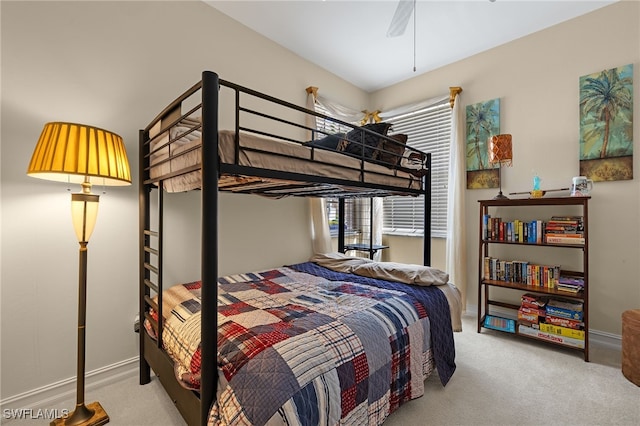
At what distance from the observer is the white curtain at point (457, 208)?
3127 millimetres

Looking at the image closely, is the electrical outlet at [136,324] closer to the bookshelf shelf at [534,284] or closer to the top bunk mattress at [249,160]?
the top bunk mattress at [249,160]

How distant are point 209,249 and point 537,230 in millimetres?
2741

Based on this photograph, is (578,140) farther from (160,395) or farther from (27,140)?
(27,140)

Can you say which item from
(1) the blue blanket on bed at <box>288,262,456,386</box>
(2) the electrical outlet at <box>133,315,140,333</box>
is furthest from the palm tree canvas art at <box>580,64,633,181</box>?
(2) the electrical outlet at <box>133,315,140,333</box>

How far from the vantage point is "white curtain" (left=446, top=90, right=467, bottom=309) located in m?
3.13

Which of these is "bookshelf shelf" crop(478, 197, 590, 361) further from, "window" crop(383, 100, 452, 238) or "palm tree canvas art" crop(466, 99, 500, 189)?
"window" crop(383, 100, 452, 238)

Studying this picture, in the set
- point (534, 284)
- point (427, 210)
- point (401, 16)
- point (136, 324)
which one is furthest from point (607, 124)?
point (136, 324)

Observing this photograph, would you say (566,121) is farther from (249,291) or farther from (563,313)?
(249,291)

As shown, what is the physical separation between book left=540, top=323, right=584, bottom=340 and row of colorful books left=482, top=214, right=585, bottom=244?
691mm

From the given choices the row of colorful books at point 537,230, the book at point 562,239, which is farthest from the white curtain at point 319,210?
the book at point 562,239

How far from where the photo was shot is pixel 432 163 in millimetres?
3564

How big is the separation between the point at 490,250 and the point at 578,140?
125 centimetres

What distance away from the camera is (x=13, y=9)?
63.4 inches

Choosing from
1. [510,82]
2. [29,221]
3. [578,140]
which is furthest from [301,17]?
[578,140]
